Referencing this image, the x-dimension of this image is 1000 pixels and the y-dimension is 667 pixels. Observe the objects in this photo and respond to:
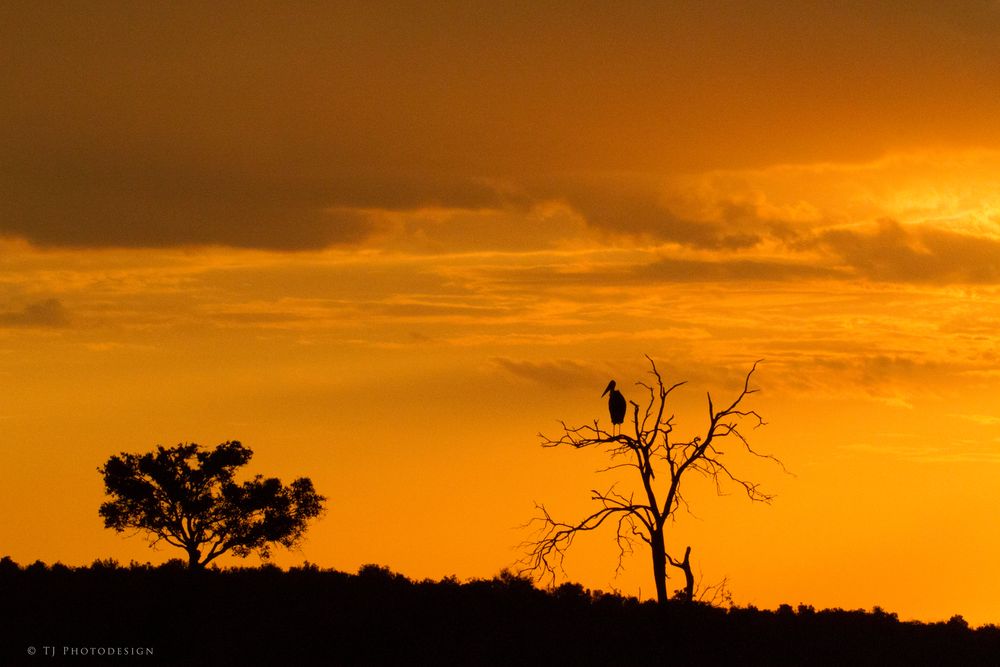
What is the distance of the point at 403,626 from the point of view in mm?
33906

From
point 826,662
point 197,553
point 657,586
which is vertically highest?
point 197,553

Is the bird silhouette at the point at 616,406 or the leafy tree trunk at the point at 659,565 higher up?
the bird silhouette at the point at 616,406

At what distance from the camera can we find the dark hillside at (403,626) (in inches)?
1266

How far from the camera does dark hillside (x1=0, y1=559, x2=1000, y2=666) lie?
3216 centimetres

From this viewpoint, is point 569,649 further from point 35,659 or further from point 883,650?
point 35,659

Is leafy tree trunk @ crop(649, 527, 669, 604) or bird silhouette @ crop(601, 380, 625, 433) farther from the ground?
bird silhouette @ crop(601, 380, 625, 433)

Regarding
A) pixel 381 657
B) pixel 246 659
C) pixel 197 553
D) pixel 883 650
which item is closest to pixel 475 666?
pixel 381 657

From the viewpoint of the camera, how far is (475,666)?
3089 cm

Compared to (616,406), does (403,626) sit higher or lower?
lower

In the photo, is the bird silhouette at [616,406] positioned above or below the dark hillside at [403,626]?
above

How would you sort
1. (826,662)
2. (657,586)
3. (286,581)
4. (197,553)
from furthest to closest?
(197,553) < (286,581) < (657,586) < (826,662)

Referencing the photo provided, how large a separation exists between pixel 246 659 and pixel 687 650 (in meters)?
10.6

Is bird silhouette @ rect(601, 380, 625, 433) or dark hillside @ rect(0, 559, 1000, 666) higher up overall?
bird silhouette @ rect(601, 380, 625, 433)

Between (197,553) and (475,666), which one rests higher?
(197,553)
